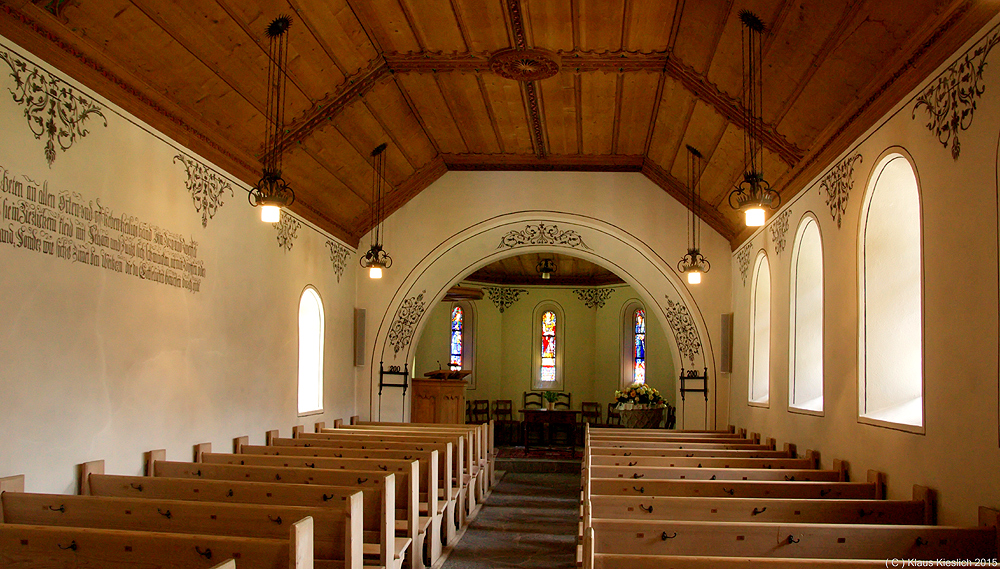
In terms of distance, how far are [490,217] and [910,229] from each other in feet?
20.3

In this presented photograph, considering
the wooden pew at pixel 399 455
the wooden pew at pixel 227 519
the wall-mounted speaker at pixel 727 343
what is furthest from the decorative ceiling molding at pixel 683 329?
the wooden pew at pixel 227 519

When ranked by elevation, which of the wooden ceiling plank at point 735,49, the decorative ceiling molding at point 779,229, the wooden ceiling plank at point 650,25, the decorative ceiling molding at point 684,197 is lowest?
the decorative ceiling molding at point 779,229

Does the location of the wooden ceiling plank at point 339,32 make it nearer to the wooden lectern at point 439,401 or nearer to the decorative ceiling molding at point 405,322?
the decorative ceiling molding at point 405,322

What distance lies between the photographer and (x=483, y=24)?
645 centimetres

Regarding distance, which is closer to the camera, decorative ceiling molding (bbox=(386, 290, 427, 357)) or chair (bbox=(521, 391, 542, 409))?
decorative ceiling molding (bbox=(386, 290, 427, 357))

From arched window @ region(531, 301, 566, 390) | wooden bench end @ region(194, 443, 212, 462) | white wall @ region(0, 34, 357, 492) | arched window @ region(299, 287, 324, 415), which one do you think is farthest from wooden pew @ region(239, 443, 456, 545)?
arched window @ region(531, 301, 566, 390)

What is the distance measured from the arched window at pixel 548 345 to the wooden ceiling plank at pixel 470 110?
7682 millimetres

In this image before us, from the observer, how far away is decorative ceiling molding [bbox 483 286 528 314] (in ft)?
56.6

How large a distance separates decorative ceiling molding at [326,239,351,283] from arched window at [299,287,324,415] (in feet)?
2.20

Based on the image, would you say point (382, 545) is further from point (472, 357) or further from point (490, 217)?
point (472, 357)

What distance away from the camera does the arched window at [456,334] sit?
56.0ft

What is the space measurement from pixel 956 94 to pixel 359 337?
789 cm

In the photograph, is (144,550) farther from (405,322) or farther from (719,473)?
(405,322)

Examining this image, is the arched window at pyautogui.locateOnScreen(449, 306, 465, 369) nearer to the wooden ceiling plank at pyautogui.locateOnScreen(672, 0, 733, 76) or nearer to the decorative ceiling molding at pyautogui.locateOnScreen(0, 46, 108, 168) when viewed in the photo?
the wooden ceiling plank at pyautogui.locateOnScreen(672, 0, 733, 76)
